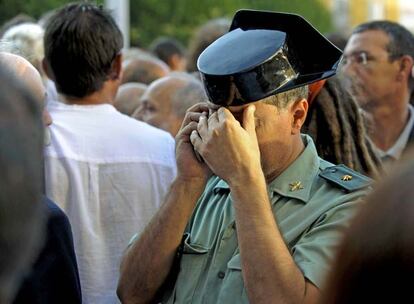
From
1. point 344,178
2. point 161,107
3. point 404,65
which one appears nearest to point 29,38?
point 161,107

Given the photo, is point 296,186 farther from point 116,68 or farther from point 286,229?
point 116,68

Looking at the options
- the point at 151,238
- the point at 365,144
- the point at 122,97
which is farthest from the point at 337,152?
the point at 122,97

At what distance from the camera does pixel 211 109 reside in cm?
286

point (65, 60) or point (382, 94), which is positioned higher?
point (65, 60)

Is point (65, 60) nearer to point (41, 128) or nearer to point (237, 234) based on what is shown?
point (237, 234)

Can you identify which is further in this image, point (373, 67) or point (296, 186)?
point (373, 67)

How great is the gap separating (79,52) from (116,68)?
19 cm

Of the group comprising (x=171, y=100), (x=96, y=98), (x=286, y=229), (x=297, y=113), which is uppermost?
(x=297, y=113)

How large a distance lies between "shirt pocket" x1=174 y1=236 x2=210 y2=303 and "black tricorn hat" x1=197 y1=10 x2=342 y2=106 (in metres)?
0.45

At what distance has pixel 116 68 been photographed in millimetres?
4316

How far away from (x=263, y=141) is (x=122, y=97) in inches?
123

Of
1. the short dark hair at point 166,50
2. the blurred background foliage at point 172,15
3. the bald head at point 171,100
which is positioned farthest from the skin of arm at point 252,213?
the blurred background foliage at point 172,15

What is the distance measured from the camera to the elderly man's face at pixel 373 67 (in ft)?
18.1

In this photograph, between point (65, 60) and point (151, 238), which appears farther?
point (65, 60)
